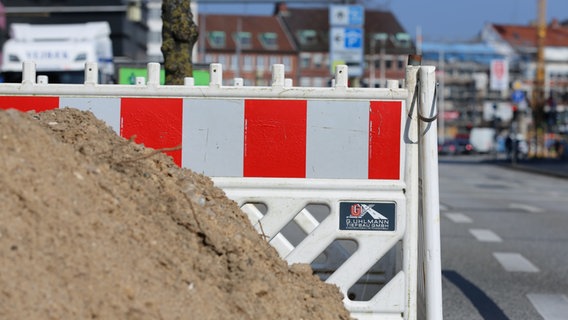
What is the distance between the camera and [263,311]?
394 cm

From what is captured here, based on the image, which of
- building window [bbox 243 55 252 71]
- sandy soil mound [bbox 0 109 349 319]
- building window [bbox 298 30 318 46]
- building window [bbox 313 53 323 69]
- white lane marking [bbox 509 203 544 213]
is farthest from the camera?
building window [bbox 243 55 252 71]

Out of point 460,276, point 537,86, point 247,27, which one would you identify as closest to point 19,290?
point 460,276

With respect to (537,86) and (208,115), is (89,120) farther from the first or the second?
(537,86)

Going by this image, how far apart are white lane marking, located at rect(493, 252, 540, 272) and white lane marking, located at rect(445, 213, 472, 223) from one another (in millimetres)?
4812

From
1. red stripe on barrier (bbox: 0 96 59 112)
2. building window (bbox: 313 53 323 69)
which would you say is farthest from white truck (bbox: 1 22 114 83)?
building window (bbox: 313 53 323 69)

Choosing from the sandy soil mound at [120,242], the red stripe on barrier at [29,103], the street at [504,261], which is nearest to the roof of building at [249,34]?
the street at [504,261]

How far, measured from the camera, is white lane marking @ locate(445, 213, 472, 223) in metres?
16.5

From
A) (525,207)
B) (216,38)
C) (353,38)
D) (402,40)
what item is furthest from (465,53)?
(525,207)

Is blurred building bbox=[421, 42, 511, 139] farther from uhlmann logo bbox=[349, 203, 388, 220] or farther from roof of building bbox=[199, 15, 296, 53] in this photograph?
uhlmann logo bbox=[349, 203, 388, 220]

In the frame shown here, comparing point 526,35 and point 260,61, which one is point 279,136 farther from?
point 526,35

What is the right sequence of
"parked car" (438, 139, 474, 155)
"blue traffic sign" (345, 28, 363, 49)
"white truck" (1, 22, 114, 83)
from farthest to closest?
"parked car" (438, 139, 474, 155), "blue traffic sign" (345, 28, 363, 49), "white truck" (1, 22, 114, 83)

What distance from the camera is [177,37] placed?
845cm

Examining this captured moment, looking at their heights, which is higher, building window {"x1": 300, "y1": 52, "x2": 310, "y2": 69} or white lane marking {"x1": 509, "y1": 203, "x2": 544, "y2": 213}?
building window {"x1": 300, "y1": 52, "x2": 310, "y2": 69}

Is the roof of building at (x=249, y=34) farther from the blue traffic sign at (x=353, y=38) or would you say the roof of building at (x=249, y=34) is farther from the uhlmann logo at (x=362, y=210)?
the uhlmann logo at (x=362, y=210)
